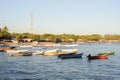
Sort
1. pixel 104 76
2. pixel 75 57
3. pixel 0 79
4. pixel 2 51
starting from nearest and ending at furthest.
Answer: pixel 0 79 < pixel 104 76 < pixel 75 57 < pixel 2 51

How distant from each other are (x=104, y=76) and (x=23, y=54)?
52.7 m

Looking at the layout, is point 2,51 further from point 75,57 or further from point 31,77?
point 31,77

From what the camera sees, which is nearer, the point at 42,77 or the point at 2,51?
the point at 42,77

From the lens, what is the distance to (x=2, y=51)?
119250 mm

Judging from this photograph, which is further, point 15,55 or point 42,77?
point 15,55

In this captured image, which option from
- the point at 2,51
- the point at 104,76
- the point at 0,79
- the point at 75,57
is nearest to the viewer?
the point at 0,79

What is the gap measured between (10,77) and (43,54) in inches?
2071

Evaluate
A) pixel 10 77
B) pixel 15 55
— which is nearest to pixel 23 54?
pixel 15 55

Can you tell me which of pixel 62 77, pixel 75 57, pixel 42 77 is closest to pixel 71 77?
pixel 62 77

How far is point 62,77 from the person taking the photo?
1852 inches

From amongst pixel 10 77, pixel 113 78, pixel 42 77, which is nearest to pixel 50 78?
pixel 42 77

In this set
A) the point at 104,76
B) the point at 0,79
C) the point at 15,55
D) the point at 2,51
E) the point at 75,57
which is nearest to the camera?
the point at 0,79

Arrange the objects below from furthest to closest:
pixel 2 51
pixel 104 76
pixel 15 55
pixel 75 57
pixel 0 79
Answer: pixel 2 51 → pixel 15 55 → pixel 75 57 → pixel 104 76 → pixel 0 79

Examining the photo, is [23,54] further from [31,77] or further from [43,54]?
[31,77]
